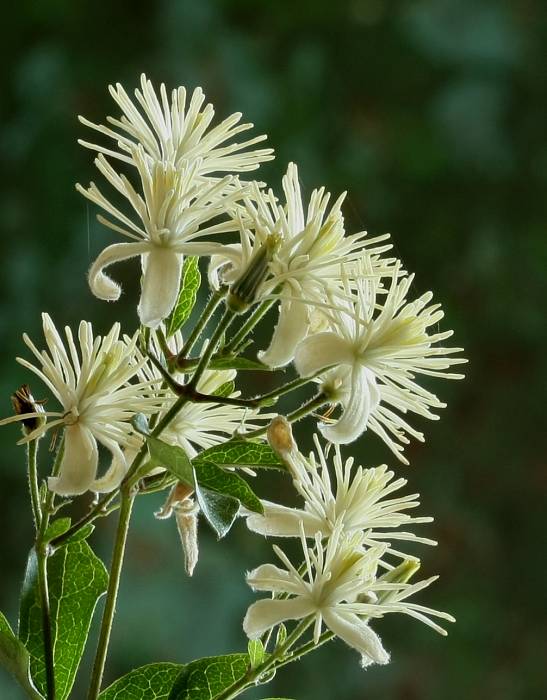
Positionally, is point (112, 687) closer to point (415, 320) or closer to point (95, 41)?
point (415, 320)

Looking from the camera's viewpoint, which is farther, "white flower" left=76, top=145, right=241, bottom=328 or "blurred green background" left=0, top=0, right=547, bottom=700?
"blurred green background" left=0, top=0, right=547, bottom=700

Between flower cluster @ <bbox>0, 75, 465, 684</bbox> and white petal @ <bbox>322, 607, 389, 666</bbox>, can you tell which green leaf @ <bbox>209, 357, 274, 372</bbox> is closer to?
flower cluster @ <bbox>0, 75, 465, 684</bbox>

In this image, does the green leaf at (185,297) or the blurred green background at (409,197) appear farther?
the blurred green background at (409,197)

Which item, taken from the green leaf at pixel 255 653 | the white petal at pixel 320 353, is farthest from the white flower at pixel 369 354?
the green leaf at pixel 255 653

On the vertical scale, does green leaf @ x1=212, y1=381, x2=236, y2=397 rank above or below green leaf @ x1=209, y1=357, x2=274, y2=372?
below

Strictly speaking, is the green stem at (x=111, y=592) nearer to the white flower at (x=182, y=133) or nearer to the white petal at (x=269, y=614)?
the white petal at (x=269, y=614)

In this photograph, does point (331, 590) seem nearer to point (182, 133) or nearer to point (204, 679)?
point (204, 679)

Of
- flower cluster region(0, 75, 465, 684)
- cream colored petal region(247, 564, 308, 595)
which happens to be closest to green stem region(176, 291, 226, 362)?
flower cluster region(0, 75, 465, 684)
